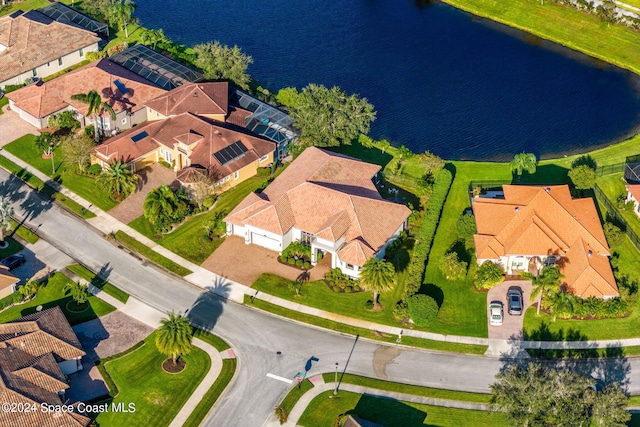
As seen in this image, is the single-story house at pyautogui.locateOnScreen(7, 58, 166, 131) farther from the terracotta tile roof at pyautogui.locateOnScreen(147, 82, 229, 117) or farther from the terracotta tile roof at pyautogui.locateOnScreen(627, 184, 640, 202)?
the terracotta tile roof at pyautogui.locateOnScreen(627, 184, 640, 202)

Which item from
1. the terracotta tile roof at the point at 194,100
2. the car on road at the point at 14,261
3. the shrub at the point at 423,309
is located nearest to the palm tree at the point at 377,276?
the shrub at the point at 423,309

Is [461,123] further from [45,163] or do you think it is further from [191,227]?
[45,163]

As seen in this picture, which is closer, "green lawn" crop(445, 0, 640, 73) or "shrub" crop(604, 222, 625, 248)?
"shrub" crop(604, 222, 625, 248)

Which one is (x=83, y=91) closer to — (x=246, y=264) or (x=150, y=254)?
(x=150, y=254)

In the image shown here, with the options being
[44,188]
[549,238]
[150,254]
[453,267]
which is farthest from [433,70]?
[44,188]

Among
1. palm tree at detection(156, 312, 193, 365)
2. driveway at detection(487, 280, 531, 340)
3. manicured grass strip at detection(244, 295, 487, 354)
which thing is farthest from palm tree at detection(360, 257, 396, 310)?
palm tree at detection(156, 312, 193, 365)

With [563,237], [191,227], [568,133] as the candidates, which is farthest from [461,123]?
[191,227]

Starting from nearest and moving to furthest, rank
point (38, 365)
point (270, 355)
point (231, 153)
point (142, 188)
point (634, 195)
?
point (38, 365), point (270, 355), point (634, 195), point (142, 188), point (231, 153)
